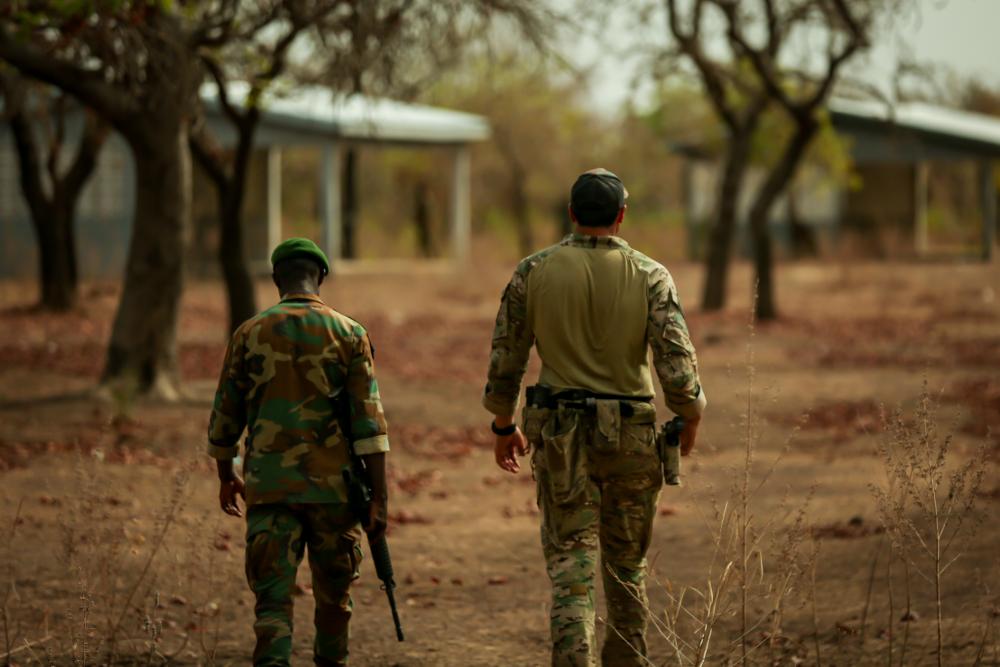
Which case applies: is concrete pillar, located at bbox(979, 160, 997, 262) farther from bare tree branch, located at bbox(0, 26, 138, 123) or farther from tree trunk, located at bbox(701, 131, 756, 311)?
bare tree branch, located at bbox(0, 26, 138, 123)

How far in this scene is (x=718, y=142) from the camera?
3138 cm

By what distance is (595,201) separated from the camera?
191 inches

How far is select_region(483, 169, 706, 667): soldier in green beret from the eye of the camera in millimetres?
4789

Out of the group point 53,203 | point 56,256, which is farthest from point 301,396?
point 56,256

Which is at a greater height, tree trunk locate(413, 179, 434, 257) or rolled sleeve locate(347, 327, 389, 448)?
rolled sleeve locate(347, 327, 389, 448)

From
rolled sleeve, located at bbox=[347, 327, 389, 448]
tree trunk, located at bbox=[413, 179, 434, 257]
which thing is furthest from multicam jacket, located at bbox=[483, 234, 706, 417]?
tree trunk, located at bbox=[413, 179, 434, 257]

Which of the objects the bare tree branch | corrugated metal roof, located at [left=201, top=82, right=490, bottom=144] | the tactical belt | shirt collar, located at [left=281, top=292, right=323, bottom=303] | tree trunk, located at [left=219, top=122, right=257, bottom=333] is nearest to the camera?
shirt collar, located at [left=281, top=292, right=323, bottom=303]

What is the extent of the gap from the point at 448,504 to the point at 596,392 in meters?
4.76

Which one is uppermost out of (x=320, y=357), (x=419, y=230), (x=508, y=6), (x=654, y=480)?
(x=508, y=6)

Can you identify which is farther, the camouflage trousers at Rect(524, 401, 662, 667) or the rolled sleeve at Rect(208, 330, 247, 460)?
the camouflage trousers at Rect(524, 401, 662, 667)

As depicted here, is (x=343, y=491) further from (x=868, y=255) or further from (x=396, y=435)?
(x=868, y=255)

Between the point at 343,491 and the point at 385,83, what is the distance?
9815 millimetres

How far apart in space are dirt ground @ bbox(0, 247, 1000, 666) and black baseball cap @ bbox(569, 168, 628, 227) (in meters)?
0.67

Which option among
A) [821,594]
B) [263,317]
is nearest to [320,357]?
[263,317]
